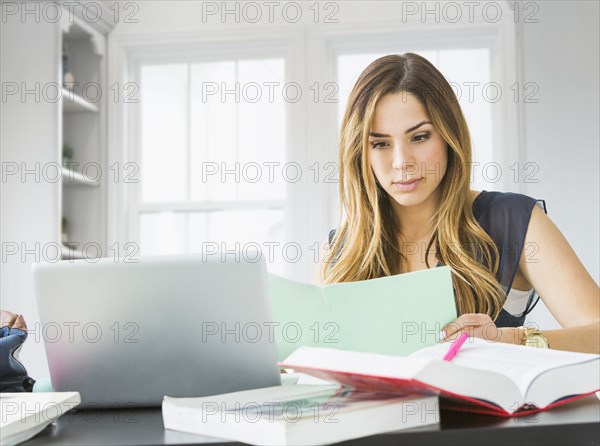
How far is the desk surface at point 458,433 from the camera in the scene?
0.71 meters

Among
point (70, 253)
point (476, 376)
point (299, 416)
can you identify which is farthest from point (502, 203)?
point (70, 253)

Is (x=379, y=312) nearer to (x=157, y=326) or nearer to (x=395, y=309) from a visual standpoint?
(x=395, y=309)

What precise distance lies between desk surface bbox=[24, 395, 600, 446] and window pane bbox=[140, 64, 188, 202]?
327 cm

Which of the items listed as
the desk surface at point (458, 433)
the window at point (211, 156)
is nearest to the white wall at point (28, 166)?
the window at point (211, 156)

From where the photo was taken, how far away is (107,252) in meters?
3.98

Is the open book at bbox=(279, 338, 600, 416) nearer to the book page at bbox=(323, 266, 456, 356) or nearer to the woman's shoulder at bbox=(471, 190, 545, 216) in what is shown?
the book page at bbox=(323, 266, 456, 356)

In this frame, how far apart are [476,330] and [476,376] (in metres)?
0.47

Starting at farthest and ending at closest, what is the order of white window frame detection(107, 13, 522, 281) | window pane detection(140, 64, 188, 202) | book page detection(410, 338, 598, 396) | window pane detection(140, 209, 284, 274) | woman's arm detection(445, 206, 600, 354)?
window pane detection(140, 64, 188, 202), window pane detection(140, 209, 284, 274), white window frame detection(107, 13, 522, 281), woman's arm detection(445, 206, 600, 354), book page detection(410, 338, 598, 396)

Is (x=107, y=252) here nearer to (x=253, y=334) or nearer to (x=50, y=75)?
(x=50, y=75)

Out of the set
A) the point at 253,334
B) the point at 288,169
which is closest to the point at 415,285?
the point at 253,334

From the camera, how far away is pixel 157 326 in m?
0.98

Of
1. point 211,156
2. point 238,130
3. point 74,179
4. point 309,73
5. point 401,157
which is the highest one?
point 309,73

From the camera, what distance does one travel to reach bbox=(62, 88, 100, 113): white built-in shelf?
3.71 m

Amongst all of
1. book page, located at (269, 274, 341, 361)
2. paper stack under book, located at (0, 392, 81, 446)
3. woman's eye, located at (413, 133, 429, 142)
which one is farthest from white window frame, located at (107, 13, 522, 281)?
paper stack under book, located at (0, 392, 81, 446)
